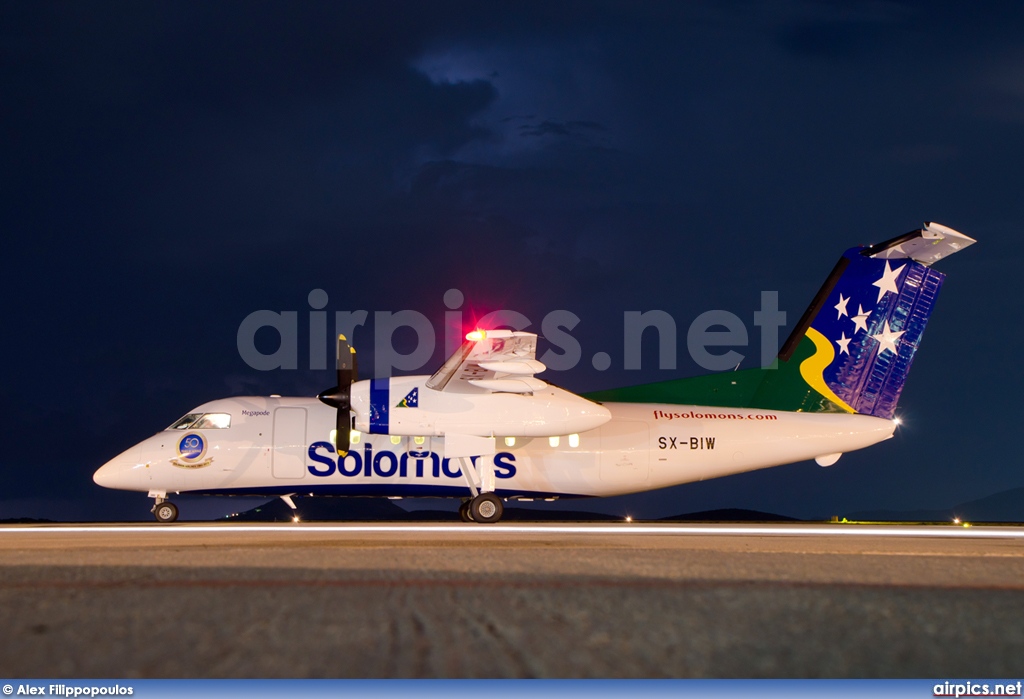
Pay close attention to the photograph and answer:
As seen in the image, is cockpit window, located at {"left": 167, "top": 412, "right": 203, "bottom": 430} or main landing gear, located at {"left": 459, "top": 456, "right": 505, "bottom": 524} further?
cockpit window, located at {"left": 167, "top": 412, "right": 203, "bottom": 430}

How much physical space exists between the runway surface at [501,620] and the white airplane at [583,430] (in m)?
10.2

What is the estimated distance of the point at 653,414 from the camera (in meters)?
18.3

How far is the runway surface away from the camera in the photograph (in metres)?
2.99

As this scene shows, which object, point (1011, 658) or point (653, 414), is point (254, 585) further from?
point (653, 414)

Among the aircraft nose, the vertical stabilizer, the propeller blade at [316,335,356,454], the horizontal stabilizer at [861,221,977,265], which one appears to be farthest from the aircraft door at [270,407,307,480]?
the horizontal stabilizer at [861,221,977,265]

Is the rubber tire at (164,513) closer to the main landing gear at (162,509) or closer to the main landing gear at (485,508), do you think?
the main landing gear at (162,509)

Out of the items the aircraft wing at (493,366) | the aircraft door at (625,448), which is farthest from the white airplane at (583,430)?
the aircraft wing at (493,366)

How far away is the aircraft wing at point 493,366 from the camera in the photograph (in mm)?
15180

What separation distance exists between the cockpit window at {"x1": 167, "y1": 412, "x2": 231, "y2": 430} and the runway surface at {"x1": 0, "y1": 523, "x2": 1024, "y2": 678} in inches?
473

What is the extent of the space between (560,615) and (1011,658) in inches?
72.0

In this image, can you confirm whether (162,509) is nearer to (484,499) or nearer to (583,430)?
(484,499)

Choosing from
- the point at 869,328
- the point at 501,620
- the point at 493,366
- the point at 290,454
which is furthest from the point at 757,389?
the point at 501,620

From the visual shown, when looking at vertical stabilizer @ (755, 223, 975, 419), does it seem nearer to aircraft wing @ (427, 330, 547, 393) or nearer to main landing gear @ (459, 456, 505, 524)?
aircraft wing @ (427, 330, 547, 393)

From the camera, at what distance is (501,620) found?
3.79 metres
